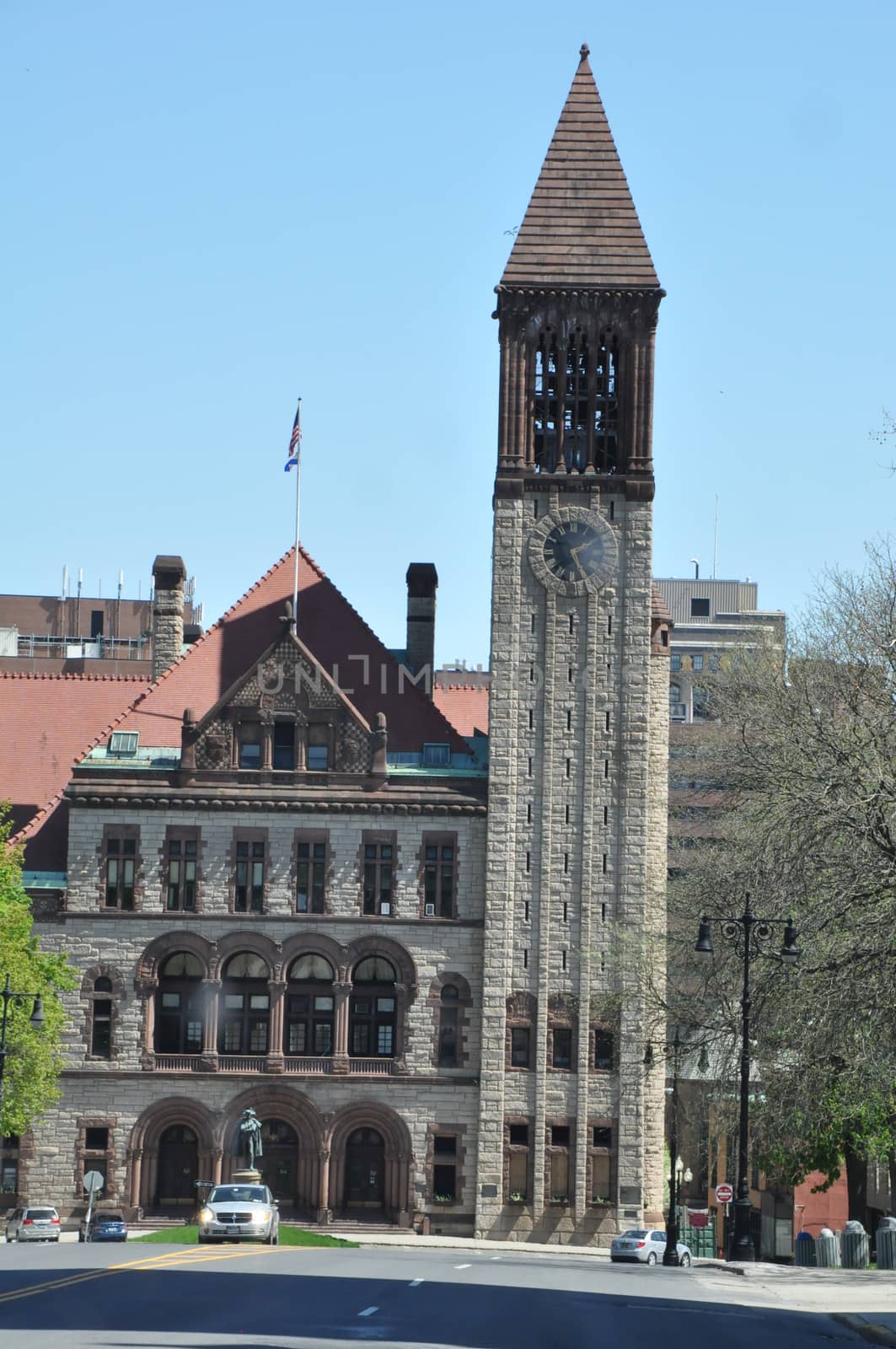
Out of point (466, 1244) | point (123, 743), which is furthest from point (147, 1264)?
point (123, 743)

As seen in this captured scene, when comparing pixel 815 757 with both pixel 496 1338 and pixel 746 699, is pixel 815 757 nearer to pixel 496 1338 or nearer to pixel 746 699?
pixel 496 1338

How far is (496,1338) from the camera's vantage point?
28516 mm

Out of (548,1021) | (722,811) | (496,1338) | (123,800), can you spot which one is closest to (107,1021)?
(123,800)

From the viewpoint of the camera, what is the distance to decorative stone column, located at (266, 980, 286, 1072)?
77.2 meters

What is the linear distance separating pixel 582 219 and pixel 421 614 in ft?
49.4

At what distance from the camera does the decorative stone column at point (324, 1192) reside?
249ft

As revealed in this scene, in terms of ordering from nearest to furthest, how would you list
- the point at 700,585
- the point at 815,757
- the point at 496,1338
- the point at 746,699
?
the point at 496,1338, the point at 815,757, the point at 746,699, the point at 700,585

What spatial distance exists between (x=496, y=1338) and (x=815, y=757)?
22.2 m

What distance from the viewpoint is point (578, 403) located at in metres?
80.4

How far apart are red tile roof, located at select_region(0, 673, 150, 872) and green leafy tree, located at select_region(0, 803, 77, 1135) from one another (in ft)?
22.0

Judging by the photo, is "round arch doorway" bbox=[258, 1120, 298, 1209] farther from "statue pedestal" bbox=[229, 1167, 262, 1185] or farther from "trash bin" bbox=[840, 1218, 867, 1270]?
"trash bin" bbox=[840, 1218, 867, 1270]

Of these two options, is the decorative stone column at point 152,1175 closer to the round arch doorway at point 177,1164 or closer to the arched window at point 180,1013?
the round arch doorway at point 177,1164

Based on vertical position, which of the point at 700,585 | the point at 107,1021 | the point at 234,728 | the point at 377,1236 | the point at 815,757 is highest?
the point at 700,585

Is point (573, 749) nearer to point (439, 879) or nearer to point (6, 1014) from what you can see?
point (439, 879)
